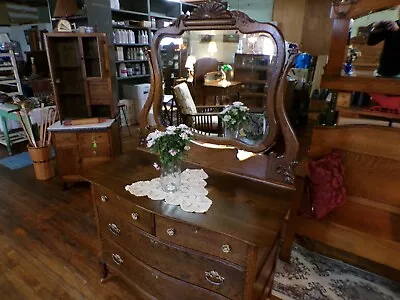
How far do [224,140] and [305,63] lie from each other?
3848 mm

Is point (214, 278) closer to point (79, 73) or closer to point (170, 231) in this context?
point (170, 231)

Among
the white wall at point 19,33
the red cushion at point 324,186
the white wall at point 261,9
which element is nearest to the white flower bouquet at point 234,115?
the red cushion at point 324,186

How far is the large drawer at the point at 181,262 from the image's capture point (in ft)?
3.69

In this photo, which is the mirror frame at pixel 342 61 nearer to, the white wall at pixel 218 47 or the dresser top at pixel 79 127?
the white wall at pixel 218 47

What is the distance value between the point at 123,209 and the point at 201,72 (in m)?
0.98

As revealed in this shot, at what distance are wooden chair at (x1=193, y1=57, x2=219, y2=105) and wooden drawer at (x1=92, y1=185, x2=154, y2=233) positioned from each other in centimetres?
79

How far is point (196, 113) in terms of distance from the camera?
1.72 meters

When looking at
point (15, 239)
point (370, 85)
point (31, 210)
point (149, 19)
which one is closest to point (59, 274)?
point (15, 239)

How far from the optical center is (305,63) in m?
4.68

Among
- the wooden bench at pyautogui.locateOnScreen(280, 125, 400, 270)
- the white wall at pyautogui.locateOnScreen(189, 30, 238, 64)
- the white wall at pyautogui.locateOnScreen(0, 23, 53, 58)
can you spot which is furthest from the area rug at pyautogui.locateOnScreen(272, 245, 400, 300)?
the white wall at pyautogui.locateOnScreen(0, 23, 53, 58)

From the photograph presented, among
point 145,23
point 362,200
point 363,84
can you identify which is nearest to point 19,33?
point 145,23

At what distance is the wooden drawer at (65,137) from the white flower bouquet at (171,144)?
1.65 metres

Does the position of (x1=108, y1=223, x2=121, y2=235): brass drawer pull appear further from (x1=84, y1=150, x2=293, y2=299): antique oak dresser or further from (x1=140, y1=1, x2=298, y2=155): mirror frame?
(x1=140, y1=1, x2=298, y2=155): mirror frame

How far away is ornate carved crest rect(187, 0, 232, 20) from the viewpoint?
137 cm
